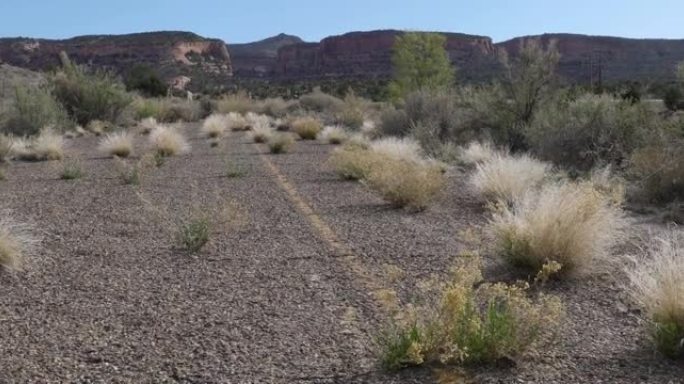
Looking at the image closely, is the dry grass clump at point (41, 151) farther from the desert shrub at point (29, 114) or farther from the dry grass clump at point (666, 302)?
the dry grass clump at point (666, 302)

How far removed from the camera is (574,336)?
17.9 ft

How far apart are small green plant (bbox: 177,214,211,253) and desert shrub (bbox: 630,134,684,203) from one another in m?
7.34

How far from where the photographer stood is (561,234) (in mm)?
7309

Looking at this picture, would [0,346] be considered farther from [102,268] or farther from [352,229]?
[352,229]

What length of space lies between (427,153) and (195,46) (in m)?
104

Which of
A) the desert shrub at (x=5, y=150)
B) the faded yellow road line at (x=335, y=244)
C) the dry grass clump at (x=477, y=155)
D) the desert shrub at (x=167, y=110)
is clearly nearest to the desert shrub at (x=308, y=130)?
the desert shrub at (x=5, y=150)

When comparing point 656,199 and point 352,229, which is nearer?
point 352,229

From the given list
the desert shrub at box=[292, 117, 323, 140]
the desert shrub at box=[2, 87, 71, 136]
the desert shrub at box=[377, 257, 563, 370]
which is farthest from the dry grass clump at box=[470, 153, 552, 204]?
the desert shrub at box=[2, 87, 71, 136]

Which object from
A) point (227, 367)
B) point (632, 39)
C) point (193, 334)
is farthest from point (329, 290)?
point (632, 39)

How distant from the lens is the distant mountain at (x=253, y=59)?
13985 centimetres

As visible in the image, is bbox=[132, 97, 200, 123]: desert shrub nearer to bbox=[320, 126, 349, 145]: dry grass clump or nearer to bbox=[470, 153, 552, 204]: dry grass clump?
bbox=[320, 126, 349, 145]: dry grass clump

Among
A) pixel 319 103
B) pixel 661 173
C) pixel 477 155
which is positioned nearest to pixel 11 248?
pixel 661 173

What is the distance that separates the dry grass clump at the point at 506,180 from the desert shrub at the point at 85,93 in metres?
27.8

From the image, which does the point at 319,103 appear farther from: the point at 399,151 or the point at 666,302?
the point at 666,302
